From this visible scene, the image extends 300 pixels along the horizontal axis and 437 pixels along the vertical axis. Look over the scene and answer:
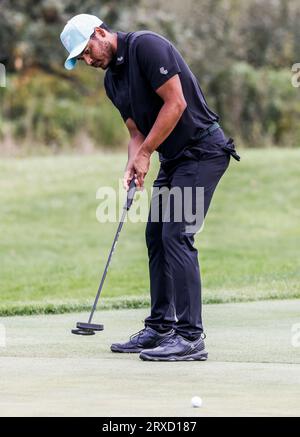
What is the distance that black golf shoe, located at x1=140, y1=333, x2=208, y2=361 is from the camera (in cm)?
620

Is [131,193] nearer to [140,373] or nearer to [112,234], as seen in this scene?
[140,373]

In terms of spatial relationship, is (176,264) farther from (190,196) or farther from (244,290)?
(244,290)

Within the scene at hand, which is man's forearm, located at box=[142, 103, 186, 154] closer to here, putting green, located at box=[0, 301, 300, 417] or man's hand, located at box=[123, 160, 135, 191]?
man's hand, located at box=[123, 160, 135, 191]

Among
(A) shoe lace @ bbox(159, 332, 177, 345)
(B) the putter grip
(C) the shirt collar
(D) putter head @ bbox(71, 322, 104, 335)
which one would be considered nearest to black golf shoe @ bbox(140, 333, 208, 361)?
(A) shoe lace @ bbox(159, 332, 177, 345)

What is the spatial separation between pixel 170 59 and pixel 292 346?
1725 mm

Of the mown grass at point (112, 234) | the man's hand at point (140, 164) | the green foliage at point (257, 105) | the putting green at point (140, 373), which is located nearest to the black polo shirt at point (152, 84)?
the man's hand at point (140, 164)

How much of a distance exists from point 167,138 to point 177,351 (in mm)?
1151

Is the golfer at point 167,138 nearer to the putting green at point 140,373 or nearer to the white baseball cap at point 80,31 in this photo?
the white baseball cap at point 80,31

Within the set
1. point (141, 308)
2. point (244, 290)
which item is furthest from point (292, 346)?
point (244, 290)

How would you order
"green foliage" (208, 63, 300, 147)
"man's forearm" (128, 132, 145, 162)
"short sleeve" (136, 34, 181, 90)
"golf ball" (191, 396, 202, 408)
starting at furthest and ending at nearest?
"green foliage" (208, 63, 300, 147), "man's forearm" (128, 132, 145, 162), "short sleeve" (136, 34, 181, 90), "golf ball" (191, 396, 202, 408)

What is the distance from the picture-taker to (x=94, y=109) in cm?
2292

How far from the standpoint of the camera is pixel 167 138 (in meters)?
6.46

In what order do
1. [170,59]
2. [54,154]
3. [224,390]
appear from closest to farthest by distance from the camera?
1. [224,390]
2. [170,59]
3. [54,154]

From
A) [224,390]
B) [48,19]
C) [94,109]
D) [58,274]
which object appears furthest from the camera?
[48,19]
